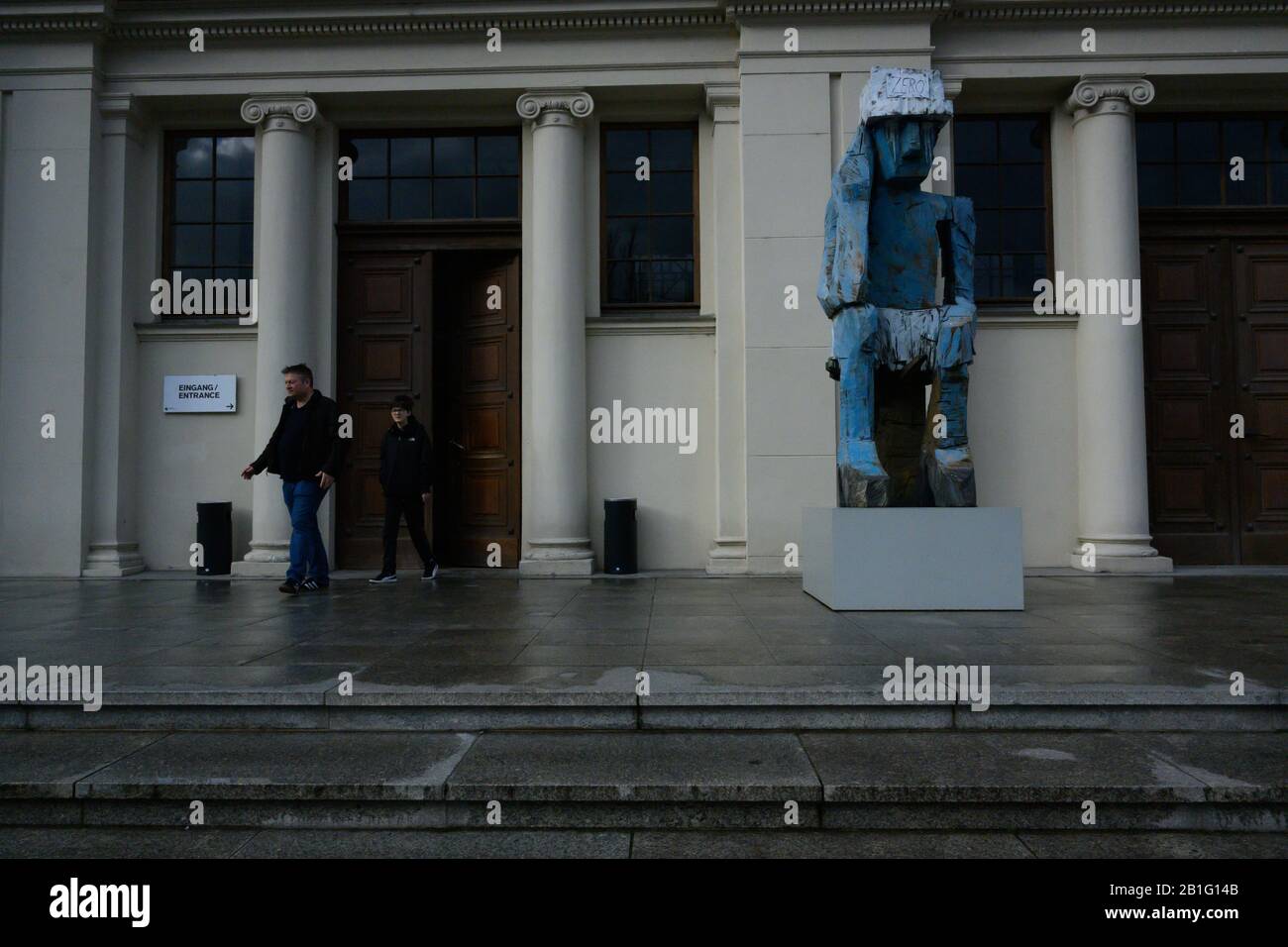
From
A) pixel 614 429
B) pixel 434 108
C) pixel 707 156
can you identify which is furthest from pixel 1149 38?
pixel 434 108

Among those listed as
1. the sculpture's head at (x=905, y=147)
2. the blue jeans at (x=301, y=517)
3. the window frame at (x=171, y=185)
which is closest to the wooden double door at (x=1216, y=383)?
the sculpture's head at (x=905, y=147)

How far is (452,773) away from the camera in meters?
3.58

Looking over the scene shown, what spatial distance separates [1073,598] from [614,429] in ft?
19.1

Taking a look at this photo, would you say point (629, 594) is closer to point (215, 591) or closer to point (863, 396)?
point (863, 396)

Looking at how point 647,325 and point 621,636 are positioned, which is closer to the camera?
point 621,636

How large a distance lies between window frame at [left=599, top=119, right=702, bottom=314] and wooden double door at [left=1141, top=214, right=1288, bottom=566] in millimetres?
5946

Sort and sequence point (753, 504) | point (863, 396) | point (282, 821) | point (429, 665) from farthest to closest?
point (753, 504)
point (863, 396)
point (429, 665)
point (282, 821)

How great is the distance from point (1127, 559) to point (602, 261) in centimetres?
764

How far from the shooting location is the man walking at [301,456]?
347 inches

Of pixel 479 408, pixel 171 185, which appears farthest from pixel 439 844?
pixel 171 185

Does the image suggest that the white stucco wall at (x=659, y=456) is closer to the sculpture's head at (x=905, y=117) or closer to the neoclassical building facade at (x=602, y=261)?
the neoclassical building facade at (x=602, y=261)

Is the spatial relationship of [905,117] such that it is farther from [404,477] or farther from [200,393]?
[200,393]

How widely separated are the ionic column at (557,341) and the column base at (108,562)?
200 inches

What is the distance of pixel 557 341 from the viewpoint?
10977mm
